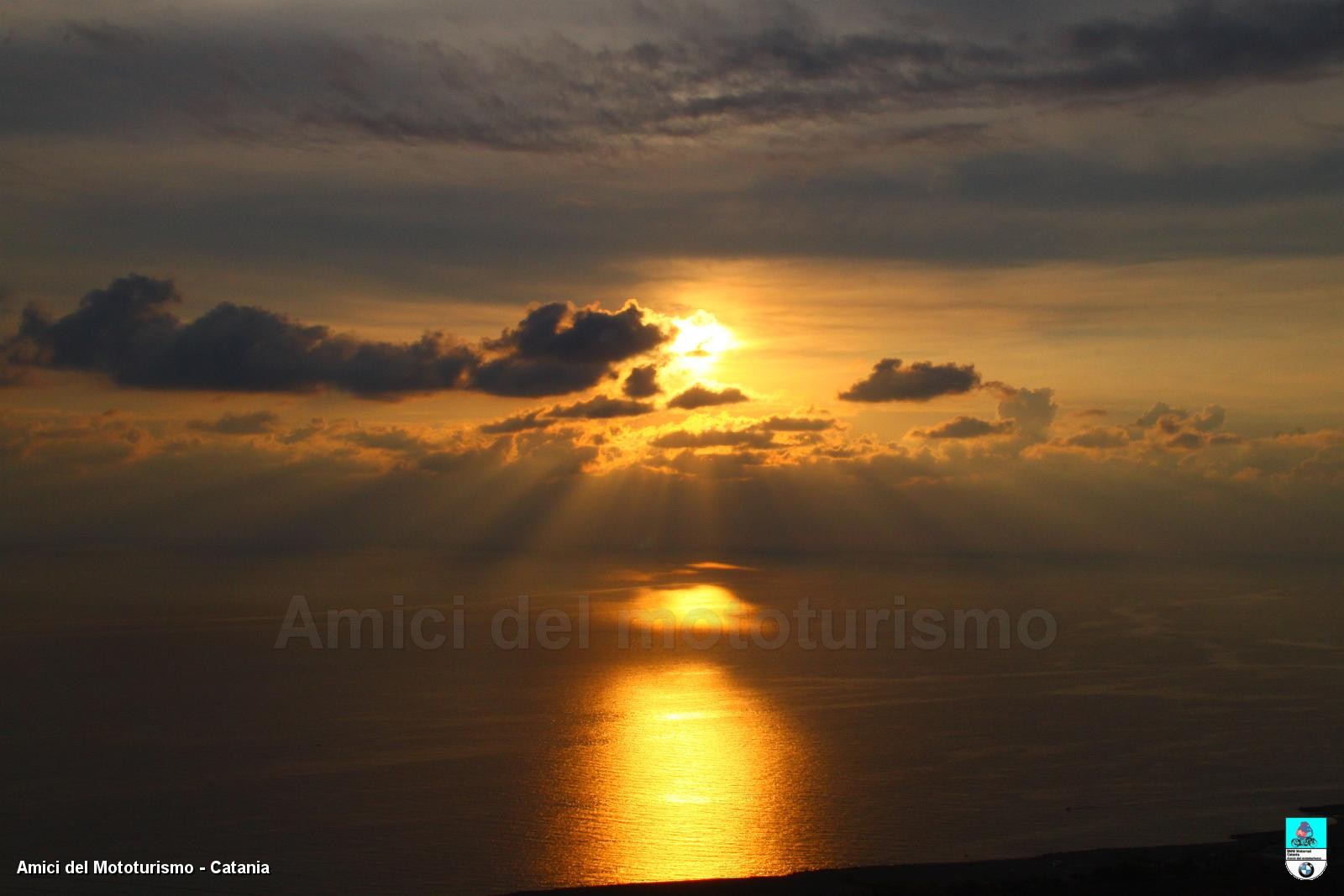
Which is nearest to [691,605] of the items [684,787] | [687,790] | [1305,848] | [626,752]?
[626,752]

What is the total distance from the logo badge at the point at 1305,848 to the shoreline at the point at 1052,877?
0.54 meters

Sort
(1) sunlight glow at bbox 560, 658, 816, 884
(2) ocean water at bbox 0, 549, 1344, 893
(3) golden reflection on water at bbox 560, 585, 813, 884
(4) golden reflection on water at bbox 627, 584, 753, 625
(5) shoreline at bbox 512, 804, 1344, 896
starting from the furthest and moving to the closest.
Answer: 1. (4) golden reflection on water at bbox 627, 584, 753, 625
2. (2) ocean water at bbox 0, 549, 1344, 893
3. (3) golden reflection on water at bbox 560, 585, 813, 884
4. (1) sunlight glow at bbox 560, 658, 816, 884
5. (5) shoreline at bbox 512, 804, 1344, 896

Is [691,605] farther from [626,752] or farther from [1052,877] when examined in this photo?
[1052,877]

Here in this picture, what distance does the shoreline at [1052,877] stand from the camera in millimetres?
35219

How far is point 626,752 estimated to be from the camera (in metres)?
61.1

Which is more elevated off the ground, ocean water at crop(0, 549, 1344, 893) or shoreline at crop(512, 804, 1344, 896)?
shoreline at crop(512, 804, 1344, 896)

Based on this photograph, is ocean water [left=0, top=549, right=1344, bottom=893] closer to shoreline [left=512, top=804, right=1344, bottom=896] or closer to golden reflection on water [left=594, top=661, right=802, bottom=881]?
golden reflection on water [left=594, top=661, right=802, bottom=881]

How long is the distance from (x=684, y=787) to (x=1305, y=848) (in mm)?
27206

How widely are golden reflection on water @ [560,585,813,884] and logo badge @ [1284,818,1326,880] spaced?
56.6 ft

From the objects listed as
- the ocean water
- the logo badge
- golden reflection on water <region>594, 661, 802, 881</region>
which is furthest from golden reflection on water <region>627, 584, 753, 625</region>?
the logo badge

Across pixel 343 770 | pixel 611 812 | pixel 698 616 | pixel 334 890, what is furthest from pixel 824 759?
pixel 698 616

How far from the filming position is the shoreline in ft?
116

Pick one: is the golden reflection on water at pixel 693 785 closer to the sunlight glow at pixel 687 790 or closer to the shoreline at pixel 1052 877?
the sunlight glow at pixel 687 790

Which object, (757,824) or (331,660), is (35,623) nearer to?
(331,660)
